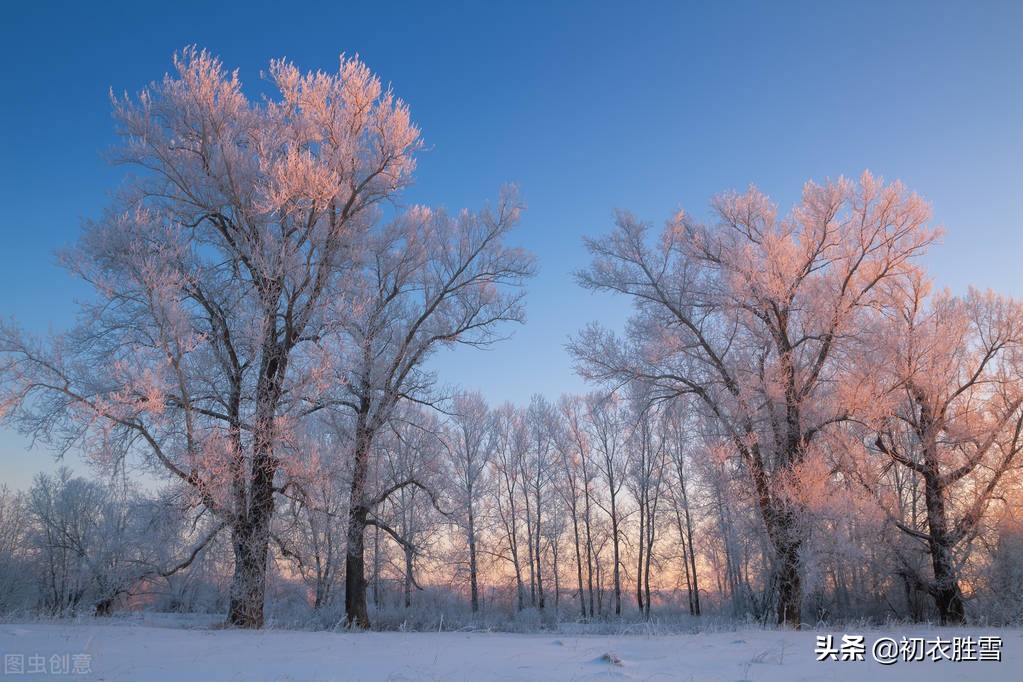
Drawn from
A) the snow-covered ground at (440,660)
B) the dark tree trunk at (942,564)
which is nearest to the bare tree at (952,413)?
the dark tree trunk at (942,564)

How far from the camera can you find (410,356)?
1612 centimetres

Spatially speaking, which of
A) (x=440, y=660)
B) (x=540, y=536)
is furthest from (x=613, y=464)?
(x=440, y=660)

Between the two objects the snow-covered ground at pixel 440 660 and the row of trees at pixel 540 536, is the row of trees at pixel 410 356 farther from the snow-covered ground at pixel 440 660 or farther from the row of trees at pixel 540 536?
the snow-covered ground at pixel 440 660

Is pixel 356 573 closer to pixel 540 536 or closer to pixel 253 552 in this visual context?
pixel 253 552

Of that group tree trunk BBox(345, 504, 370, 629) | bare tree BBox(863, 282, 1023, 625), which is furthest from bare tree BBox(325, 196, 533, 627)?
bare tree BBox(863, 282, 1023, 625)

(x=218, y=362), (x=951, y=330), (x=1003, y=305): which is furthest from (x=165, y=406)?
(x=1003, y=305)

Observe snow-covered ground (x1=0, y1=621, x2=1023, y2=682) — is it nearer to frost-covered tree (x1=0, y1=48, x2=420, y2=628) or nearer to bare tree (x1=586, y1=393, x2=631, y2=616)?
frost-covered tree (x1=0, y1=48, x2=420, y2=628)

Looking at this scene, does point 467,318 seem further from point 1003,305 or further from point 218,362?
point 1003,305

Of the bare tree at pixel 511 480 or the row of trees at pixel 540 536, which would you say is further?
the bare tree at pixel 511 480

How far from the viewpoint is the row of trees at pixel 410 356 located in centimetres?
1084

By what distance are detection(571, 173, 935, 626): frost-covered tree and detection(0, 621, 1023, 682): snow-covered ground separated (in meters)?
7.17

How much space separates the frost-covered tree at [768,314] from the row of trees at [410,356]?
0.06 meters

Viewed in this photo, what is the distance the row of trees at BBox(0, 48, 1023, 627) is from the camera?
427 inches

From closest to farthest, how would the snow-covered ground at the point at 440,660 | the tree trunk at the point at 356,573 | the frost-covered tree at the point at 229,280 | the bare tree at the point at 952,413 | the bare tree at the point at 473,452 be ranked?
the snow-covered ground at the point at 440,660
the frost-covered tree at the point at 229,280
the tree trunk at the point at 356,573
the bare tree at the point at 952,413
the bare tree at the point at 473,452
